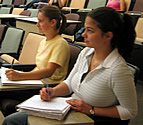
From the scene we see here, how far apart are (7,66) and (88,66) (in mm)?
940

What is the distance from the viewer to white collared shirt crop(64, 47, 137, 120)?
145 centimetres

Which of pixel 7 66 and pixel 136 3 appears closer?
pixel 7 66

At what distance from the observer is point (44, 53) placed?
2.30 m

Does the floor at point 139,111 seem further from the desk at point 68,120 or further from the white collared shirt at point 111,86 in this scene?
the desk at point 68,120

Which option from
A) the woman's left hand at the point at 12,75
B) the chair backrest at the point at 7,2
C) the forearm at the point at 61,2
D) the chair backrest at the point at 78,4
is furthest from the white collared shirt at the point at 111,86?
the chair backrest at the point at 7,2

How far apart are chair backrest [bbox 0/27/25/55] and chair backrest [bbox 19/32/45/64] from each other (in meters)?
0.32

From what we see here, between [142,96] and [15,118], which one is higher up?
[15,118]

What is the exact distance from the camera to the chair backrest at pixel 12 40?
323 centimetres

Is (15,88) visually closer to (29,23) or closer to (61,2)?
(29,23)

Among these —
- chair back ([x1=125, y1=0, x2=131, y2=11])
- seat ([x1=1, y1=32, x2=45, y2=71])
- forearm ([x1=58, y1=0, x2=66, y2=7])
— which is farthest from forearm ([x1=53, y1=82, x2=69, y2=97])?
forearm ([x1=58, y1=0, x2=66, y2=7])

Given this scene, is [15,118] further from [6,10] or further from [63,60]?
[6,10]

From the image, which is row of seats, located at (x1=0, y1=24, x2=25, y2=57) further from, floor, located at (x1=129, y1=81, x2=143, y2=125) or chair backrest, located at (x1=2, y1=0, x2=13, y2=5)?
chair backrest, located at (x1=2, y1=0, x2=13, y2=5)

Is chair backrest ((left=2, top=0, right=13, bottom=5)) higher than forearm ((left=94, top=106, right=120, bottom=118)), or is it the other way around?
forearm ((left=94, top=106, right=120, bottom=118))

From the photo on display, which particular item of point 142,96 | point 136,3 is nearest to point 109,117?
point 142,96
